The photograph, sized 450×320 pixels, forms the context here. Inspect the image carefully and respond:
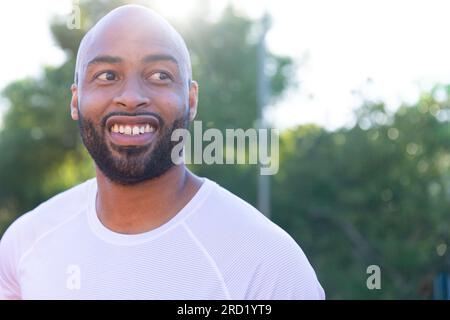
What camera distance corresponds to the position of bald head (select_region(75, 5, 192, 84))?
9.62 feet

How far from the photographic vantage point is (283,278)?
2779 mm

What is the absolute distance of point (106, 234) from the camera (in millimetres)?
3053

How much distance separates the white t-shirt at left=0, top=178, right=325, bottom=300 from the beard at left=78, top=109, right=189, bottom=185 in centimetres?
21

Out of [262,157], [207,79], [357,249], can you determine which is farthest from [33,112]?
[357,249]

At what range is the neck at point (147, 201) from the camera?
10.0 feet

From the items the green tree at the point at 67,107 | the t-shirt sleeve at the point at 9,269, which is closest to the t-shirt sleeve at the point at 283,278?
the t-shirt sleeve at the point at 9,269

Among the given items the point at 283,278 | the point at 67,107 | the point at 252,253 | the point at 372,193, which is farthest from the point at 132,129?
the point at 67,107

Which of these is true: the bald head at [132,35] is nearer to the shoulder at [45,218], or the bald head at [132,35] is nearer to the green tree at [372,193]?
the shoulder at [45,218]

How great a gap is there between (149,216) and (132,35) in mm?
728

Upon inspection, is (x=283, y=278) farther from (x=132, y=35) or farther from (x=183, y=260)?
(x=132, y=35)

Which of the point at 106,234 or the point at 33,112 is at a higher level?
the point at 33,112

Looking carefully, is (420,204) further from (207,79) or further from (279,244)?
(279,244)

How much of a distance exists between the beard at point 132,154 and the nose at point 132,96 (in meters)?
0.05
